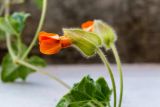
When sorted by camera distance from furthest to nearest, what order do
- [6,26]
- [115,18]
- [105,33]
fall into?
1. [115,18]
2. [6,26]
3. [105,33]

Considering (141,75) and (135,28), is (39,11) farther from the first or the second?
(141,75)

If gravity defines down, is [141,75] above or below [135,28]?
below

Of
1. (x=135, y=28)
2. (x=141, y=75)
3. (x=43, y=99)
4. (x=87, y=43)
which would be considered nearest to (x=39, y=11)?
(x=135, y=28)

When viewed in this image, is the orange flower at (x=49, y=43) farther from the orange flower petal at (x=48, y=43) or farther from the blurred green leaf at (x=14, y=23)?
the blurred green leaf at (x=14, y=23)

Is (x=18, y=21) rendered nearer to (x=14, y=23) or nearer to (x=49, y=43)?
(x=14, y=23)

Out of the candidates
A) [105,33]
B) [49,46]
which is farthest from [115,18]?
[49,46]

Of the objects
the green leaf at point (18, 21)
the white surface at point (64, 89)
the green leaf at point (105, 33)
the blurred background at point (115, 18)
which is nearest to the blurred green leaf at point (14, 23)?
the green leaf at point (18, 21)
